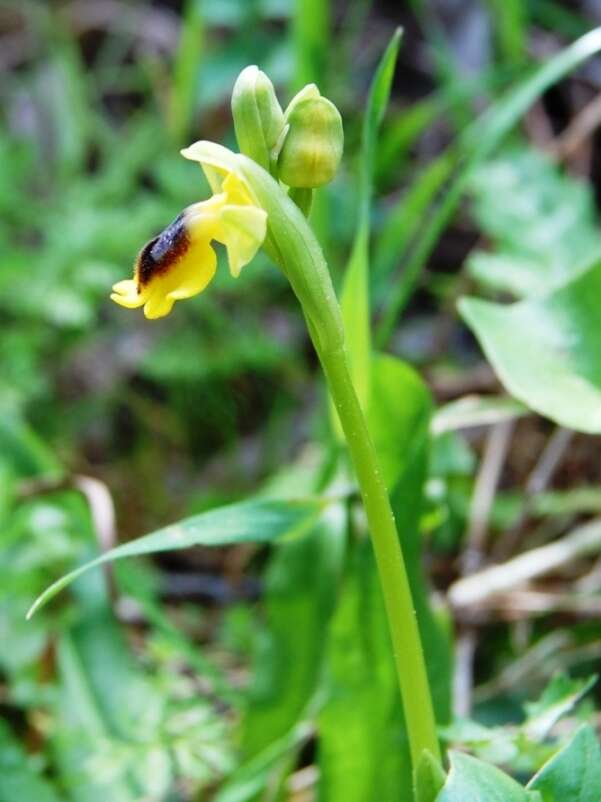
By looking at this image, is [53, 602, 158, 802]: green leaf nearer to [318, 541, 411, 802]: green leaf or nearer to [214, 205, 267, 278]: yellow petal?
[318, 541, 411, 802]: green leaf

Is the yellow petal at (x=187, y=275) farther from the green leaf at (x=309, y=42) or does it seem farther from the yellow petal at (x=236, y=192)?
the green leaf at (x=309, y=42)

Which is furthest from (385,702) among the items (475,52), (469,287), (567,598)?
(475,52)

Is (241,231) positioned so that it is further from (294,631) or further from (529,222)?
(529,222)

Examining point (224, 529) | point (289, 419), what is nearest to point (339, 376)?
point (224, 529)

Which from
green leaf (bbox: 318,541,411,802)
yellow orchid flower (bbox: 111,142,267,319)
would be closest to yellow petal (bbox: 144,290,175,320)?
yellow orchid flower (bbox: 111,142,267,319)

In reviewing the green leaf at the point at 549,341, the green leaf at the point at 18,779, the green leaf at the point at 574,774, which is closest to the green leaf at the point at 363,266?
the green leaf at the point at 549,341

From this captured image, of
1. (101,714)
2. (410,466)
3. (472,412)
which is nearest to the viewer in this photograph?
(410,466)

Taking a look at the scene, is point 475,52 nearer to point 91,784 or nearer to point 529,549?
point 529,549
